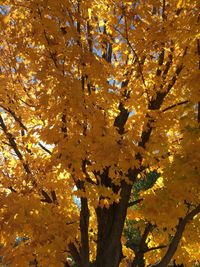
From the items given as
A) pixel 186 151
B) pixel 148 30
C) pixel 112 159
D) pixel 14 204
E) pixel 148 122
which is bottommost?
pixel 14 204

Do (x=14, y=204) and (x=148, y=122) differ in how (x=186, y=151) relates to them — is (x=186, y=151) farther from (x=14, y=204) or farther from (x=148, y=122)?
(x=14, y=204)

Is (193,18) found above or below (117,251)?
above

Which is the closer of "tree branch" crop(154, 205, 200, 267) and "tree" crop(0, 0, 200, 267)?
"tree" crop(0, 0, 200, 267)

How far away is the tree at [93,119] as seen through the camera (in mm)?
4914

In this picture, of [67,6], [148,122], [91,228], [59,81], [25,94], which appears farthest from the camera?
[91,228]

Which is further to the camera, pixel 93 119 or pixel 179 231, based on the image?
pixel 179 231

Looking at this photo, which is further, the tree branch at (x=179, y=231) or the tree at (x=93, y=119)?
the tree branch at (x=179, y=231)

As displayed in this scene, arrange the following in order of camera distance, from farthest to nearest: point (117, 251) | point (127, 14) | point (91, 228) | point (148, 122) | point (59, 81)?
point (91, 228)
point (117, 251)
point (148, 122)
point (127, 14)
point (59, 81)

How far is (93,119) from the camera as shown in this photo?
4961mm

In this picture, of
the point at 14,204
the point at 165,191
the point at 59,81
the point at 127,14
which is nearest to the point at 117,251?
the point at 165,191

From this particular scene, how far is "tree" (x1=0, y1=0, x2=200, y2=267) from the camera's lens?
4914 mm

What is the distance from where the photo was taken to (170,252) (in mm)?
5758

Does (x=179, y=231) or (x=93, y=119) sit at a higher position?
(x=93, y=119)

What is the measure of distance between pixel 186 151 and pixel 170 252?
183 centimetres
